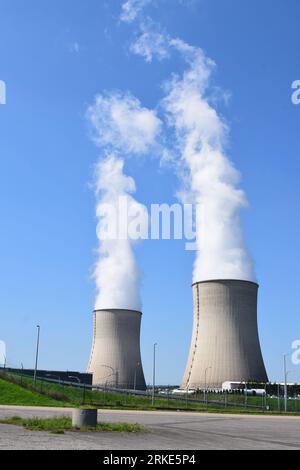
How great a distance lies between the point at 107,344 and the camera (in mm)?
48812

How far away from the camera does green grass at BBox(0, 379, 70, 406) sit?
2772 cm

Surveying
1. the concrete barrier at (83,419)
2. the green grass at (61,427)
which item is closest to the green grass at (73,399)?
the green grass at (61,427)

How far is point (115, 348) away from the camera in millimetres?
48531

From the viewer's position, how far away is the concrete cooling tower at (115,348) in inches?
1924

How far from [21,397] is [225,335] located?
1622 cm

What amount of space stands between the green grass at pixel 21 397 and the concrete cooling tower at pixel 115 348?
1794 centimetres

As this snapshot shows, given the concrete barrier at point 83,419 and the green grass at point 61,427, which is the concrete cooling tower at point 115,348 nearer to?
the green grass at point 61,427

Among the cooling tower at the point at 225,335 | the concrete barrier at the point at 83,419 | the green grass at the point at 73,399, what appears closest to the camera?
the concrete barrier at the point at 83,419

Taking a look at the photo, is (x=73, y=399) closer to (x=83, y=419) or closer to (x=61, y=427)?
(x=83, y=419)

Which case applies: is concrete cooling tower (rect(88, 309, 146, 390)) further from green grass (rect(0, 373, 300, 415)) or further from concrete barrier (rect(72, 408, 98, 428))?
concrete barrier (rect(72, 408, 98, 428))

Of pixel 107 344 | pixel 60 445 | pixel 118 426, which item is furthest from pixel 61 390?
pixel 60 445

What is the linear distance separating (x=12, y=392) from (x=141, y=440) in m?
21.6
